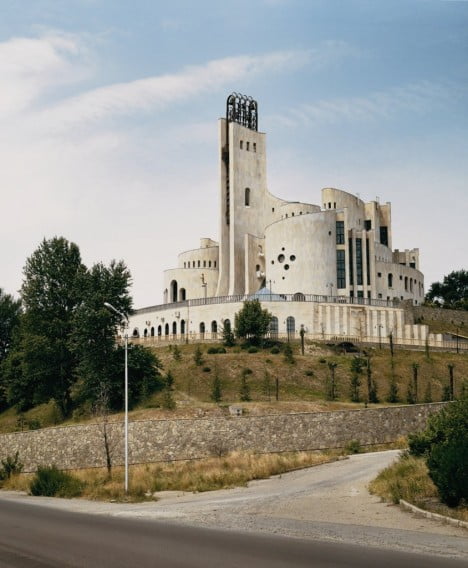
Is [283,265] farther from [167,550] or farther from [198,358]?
[167,550]

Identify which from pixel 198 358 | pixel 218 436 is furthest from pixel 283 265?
pixel 218 436

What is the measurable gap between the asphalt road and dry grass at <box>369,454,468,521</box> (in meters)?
6.14

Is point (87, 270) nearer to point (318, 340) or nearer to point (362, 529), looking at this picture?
point (318, 340)

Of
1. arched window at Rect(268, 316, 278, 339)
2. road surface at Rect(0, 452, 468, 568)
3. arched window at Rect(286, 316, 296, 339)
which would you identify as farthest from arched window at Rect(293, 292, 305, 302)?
road surface at Rect(0, 452, 468, 568)

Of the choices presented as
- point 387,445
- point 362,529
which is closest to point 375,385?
point 387,445

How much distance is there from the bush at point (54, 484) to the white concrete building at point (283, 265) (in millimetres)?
41010

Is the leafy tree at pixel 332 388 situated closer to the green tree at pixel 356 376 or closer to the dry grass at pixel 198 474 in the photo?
the green tree at pixel 356 376

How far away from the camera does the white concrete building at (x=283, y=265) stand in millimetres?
78062

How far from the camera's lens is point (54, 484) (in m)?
35.7

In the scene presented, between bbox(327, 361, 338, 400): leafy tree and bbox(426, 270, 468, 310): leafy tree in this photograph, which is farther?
bbox(426, 270, 468, 310): leafy tree

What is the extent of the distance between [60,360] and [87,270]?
7.63 meters

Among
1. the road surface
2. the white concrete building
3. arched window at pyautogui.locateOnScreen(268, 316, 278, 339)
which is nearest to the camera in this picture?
the road surface

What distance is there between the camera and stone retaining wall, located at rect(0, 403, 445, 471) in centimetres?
4388

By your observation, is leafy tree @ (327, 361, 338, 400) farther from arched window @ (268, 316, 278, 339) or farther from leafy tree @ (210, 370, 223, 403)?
arched window @ (268, 316, 278, 339)
